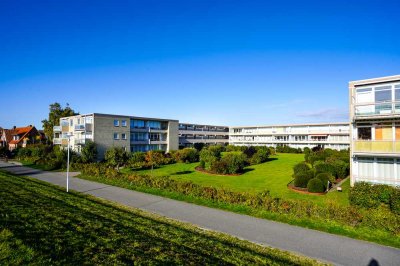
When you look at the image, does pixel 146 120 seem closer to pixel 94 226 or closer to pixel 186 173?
pixel 186 173

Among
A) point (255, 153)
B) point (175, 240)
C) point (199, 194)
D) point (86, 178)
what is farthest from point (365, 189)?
point (255, 153)

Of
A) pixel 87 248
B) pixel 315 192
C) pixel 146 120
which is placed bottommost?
pixel 315 192

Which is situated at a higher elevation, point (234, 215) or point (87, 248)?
point (87, 248)

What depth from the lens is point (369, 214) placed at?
1199 centimetres

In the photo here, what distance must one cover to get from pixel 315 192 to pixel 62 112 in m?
61.9

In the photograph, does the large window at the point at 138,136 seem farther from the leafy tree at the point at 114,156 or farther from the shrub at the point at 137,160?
the leafy tree at the point at 114,156

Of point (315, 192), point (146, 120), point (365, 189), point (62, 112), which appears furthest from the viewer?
point (62, 112)

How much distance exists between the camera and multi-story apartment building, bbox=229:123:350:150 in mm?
67250

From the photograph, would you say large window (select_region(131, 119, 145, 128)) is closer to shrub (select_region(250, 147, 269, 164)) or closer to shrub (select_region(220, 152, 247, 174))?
shrub (select_region(250, 147, 269, 164))

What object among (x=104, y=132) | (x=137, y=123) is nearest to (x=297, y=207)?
(x=104, y=132)

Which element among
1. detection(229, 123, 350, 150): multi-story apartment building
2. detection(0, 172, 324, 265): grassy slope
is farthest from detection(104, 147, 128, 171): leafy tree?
detection(229, 123, 350, 150): multi-story apartment building

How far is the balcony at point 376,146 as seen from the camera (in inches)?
→ 756

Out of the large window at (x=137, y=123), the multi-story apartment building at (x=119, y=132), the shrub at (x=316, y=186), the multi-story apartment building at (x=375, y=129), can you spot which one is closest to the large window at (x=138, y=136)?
the multi-story apartment building at (x=119, y=132)

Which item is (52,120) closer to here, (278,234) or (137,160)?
(137,160)
